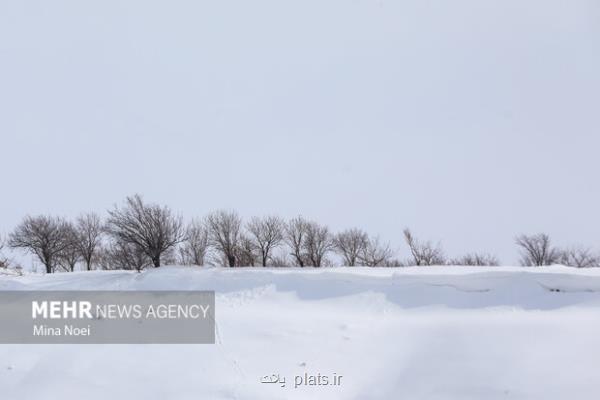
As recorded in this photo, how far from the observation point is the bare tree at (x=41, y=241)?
35906 millimetres

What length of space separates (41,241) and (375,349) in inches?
1349

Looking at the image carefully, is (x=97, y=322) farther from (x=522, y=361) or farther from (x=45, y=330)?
(x=522, y=361)

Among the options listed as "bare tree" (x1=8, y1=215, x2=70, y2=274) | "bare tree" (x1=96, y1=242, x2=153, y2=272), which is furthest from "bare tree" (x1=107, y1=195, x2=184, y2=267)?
"bare tree" (x1=8, y1=215, x2=70, y2=274)

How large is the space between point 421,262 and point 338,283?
2233cm

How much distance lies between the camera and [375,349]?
9117 millimetres

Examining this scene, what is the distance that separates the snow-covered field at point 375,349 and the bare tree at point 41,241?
95.8 feet

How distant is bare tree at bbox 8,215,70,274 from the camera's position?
118ft

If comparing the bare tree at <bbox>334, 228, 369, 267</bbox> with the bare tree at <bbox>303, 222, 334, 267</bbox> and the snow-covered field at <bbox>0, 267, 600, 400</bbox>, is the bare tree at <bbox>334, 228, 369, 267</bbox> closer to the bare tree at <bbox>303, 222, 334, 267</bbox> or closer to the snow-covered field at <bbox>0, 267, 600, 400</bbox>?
the bare tree at <bbox>303, 222, 334, 267</bbox>

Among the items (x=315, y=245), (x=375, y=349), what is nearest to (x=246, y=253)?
(x=315, y=245)

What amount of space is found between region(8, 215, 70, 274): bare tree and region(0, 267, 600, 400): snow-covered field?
2920cm

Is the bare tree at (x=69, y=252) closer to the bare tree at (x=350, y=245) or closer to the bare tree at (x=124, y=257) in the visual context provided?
the bare tree at (x=124, y=257)

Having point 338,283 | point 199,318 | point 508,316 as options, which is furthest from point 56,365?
point 508,316

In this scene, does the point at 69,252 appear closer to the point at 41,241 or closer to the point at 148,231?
the point at 41,241

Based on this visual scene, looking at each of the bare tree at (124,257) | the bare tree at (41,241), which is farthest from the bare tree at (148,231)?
the bare tree at (41,241)
